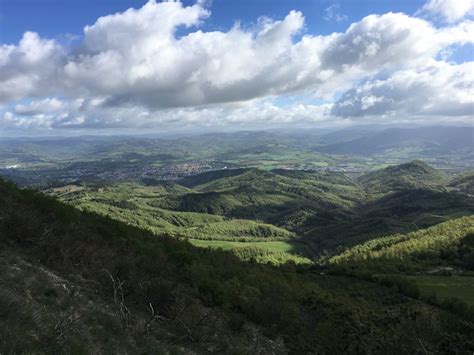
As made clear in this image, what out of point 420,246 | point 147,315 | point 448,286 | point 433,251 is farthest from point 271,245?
point 147,315

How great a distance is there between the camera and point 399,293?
2741 inches

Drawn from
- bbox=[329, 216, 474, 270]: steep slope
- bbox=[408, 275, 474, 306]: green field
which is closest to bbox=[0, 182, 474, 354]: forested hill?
bbox=[408, 275, 474, 306]: green field

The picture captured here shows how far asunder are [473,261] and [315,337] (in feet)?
356

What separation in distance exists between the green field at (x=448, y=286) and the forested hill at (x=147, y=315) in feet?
182

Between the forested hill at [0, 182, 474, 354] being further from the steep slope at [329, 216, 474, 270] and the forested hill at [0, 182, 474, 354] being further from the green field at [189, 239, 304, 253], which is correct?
the green field at [189, 239, 304, 253]

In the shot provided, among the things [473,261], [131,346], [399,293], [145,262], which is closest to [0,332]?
[131,346]

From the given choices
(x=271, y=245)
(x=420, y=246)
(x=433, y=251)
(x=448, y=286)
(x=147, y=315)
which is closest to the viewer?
(x=147, y=315)

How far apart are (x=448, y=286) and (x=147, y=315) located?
3248 inches

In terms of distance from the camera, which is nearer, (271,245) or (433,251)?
(433,251)

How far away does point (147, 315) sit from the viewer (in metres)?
16.2

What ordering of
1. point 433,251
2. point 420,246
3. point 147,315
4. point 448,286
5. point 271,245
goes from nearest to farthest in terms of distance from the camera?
point 147,315, point 448,286, point 433,251, point 420,246, point 271,245

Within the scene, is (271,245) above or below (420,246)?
below

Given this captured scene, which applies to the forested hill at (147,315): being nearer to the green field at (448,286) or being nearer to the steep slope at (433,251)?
the green field at (448,286)

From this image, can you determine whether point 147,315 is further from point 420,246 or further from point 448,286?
point 420,246
